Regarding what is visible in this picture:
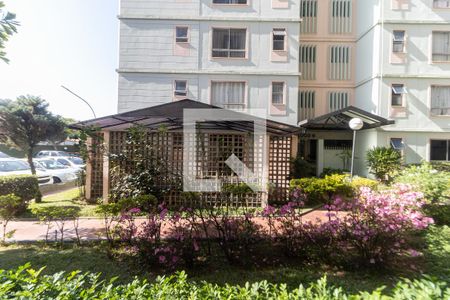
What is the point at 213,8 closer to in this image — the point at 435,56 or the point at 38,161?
the point at 435,56

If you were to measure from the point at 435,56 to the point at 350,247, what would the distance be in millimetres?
13683

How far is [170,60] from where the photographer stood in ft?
39.3

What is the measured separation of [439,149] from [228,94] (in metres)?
A: 11.3

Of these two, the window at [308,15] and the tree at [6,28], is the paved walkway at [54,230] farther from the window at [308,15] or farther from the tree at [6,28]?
the window at [308,15]

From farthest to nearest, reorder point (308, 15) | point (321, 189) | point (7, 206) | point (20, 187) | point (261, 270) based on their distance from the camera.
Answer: point (308, 15) < point (321, 189) < point (20, 187) < point (7, 206) < point (261, 270)

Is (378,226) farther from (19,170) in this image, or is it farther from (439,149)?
(19,170)

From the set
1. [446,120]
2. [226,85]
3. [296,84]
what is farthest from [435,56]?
[226,85]

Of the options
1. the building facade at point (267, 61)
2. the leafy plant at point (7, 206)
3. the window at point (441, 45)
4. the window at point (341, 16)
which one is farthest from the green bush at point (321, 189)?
the window at point (341, 16)

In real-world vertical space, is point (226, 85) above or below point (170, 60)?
below

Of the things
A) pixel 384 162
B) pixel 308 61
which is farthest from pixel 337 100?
pixel 384 162

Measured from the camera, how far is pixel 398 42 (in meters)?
12.3

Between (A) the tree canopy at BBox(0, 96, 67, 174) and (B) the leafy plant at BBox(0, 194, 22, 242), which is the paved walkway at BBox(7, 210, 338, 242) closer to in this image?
(B) the leafy plant at BBox(0, 194, 22, 242)

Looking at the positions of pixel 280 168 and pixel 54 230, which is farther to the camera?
pixel 280 168

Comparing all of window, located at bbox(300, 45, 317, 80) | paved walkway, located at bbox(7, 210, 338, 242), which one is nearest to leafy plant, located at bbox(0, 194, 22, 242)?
paved walkway, located at bbox(7, 210, 338, 242)
